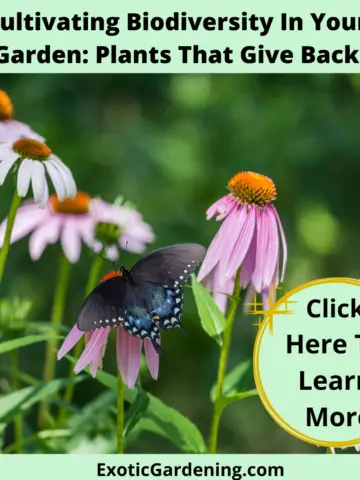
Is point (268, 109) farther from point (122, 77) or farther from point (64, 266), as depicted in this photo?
point (64, 266)

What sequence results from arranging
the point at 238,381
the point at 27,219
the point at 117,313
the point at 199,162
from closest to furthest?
the point at 117,313 < the point at 238,381 < the point at 27,219 < the point at 199,162

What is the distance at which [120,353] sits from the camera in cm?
52

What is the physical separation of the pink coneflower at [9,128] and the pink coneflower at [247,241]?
6.6 inches

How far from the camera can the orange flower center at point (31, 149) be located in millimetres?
572

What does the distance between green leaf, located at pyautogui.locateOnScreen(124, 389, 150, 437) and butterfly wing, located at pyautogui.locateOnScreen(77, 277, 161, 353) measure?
0.05 meters

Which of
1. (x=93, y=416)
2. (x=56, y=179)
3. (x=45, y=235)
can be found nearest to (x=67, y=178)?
(x=56, y=179)

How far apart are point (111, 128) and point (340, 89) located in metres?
0.58

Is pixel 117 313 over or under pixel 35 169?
under

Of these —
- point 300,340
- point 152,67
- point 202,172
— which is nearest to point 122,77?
point 202,172

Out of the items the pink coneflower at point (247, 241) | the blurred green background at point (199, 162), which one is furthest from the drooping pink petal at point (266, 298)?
the blurred green background at point (199, 162)

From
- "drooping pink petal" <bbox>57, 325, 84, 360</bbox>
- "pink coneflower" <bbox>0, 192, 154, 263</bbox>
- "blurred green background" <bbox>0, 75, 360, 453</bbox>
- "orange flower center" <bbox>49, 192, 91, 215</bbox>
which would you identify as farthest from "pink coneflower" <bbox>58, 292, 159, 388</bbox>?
"blurred green background" <bbox>0, 75, 360, 453</bbox>

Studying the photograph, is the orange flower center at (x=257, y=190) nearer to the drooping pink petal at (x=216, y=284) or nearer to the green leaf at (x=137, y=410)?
the drooping pink petal at (x=216, y=284)

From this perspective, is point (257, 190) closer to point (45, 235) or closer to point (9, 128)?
point (9, 128)

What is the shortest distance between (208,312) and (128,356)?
7 centimetres
